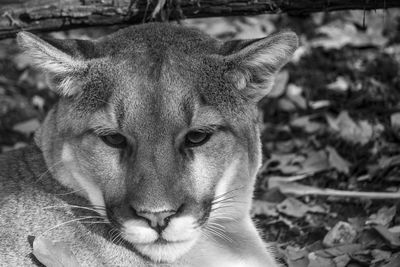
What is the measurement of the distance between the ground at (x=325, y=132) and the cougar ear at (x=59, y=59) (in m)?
2.61

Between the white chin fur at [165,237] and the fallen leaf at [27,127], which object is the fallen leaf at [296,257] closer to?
the white chin fur at [165,237]

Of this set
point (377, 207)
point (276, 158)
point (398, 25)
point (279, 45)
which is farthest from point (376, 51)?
point (279, 45)

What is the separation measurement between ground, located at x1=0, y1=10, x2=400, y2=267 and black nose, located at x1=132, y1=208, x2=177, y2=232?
202 centimetres

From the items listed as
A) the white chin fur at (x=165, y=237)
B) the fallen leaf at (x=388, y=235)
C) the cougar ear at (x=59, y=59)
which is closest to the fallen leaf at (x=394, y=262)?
the fallen leaf at (x=388, y=235)

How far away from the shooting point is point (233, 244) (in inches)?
233

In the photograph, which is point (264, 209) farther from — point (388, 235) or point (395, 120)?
point (395, 120)

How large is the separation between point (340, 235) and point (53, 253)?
2.95 metres

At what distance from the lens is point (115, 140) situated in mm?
5422

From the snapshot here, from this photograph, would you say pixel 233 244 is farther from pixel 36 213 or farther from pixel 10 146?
pixel 10 146

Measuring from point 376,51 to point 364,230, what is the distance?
4.42 metres

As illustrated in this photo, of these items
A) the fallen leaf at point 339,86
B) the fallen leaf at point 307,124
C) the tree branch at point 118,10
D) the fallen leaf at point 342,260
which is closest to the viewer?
the fallen leaf at point 342,260

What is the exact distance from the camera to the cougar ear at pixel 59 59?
18.2 feet

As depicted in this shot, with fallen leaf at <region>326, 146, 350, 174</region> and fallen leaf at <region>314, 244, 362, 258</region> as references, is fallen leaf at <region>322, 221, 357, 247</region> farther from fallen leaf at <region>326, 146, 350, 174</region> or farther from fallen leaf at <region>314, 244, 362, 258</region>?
fallen leaf at <region>326, 146, 350, 174</region>

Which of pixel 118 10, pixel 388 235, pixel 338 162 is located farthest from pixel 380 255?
pixel 118 10
